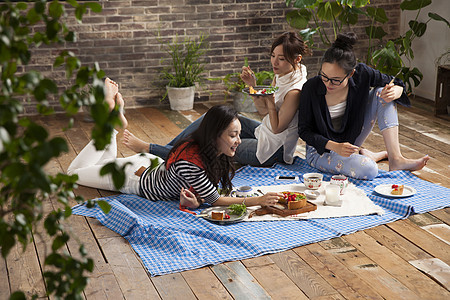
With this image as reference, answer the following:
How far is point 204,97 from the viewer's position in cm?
593

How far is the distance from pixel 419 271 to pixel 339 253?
0.36 meters

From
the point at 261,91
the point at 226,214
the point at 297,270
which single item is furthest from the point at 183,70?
the point at 297,270

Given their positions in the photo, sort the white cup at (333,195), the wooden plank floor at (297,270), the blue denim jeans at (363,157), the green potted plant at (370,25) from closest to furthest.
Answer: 1. the wooden plank floor at (297,270)
2. the white cup at (333,195)
3. the blue denim jeans at (363,157)
4. the green potted plant at (370,25)

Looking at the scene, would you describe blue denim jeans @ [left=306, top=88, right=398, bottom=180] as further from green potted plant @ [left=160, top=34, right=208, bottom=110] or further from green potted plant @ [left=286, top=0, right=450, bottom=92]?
green potted plant @ [left=160, top=34, right=208, bottom=110]

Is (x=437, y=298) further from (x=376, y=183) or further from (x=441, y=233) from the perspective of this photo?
(x=376, y=183)

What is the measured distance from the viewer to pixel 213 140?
2920 millimetres

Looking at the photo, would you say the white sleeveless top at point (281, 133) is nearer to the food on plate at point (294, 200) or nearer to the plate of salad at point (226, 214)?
the food on plate at point (294, 200)

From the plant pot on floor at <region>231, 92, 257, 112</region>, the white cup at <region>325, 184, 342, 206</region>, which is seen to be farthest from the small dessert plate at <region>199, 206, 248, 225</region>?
the plant pot on floor at <region>231, 92, 257, 112</region>

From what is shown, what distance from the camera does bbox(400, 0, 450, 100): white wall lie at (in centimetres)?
548

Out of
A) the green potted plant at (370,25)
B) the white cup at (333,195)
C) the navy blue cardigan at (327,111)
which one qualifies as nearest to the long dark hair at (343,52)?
the navy blue cardigan at (327,111)

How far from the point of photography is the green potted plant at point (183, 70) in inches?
218

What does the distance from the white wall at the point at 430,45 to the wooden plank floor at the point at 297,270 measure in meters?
2.98

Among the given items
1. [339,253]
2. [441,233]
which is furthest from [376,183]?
[339,253]

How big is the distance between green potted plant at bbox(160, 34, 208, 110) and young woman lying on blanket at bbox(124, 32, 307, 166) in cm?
175
